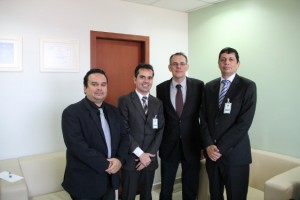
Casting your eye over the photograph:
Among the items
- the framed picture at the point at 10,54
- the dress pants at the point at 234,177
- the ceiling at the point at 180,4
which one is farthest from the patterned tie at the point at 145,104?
the ceiling at the point at 180,4

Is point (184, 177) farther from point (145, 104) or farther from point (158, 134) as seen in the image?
point (145, 104)

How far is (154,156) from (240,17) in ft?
6.83

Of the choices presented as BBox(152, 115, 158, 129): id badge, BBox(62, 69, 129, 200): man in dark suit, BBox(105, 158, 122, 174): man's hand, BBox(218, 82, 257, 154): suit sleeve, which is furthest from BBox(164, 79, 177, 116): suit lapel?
BBox(105, 158, 122, 174): man's hand

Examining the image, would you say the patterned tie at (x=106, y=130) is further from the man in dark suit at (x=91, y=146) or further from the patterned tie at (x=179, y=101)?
the patterned tie at (x=179, y=101)

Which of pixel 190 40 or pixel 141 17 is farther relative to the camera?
pixel 190 40

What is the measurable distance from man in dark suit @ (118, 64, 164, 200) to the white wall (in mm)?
1026

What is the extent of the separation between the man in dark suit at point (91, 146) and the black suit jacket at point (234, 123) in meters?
0.86

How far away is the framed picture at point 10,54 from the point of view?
2672 millimetres

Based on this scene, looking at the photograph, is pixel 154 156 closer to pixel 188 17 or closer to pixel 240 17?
pixel 240 17

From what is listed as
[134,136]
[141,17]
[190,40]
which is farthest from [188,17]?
[134,136]

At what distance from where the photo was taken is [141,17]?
140 inches

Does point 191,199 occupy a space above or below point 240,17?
below

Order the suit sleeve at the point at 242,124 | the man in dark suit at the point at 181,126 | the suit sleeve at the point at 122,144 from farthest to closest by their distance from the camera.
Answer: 1. the man in dark suit at the point at 181,126
2. the suit sleeve at the point at 242,124
3. the suit sleeve at the point at 122,144

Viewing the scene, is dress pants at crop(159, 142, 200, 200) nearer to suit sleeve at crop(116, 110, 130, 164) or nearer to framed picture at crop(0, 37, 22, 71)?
suit sleeve at crop(116, 110, 130, 164)
